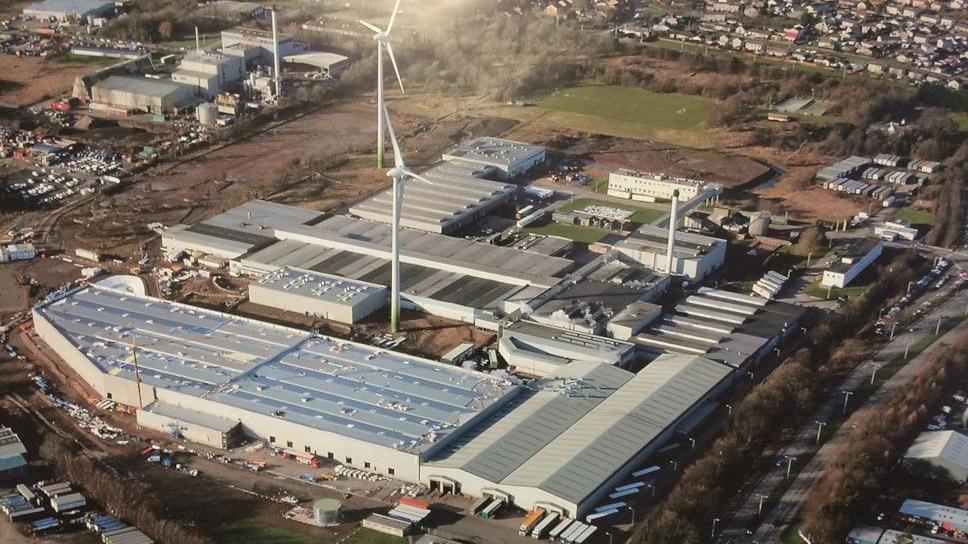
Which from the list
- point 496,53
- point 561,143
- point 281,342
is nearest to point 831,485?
point 281,342

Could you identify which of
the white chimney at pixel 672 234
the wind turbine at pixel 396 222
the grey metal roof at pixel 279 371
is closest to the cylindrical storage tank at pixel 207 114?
the grey metal roof at pixel 279 371

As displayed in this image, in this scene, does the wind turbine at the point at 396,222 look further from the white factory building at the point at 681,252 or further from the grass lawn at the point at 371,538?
the grass lawn at the point at 371,538

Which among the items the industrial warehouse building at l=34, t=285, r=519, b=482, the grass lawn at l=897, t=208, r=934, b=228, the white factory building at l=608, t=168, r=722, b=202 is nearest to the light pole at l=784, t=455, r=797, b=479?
the industrial warehouse building at l=34, t=285, r=519, b=482

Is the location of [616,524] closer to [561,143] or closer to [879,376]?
[879,376]

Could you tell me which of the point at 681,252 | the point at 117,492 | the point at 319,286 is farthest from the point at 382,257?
the point at 117,492

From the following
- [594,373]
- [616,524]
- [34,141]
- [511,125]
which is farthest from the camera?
[511,125]

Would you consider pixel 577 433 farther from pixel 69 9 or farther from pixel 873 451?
pixel 69 9

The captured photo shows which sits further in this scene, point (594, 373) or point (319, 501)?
point (594, 373)

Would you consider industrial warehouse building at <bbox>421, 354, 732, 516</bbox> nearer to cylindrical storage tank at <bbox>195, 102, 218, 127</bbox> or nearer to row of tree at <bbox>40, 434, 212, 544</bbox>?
row of tree at <bbox>40, 434, 212, 544</bbox>
